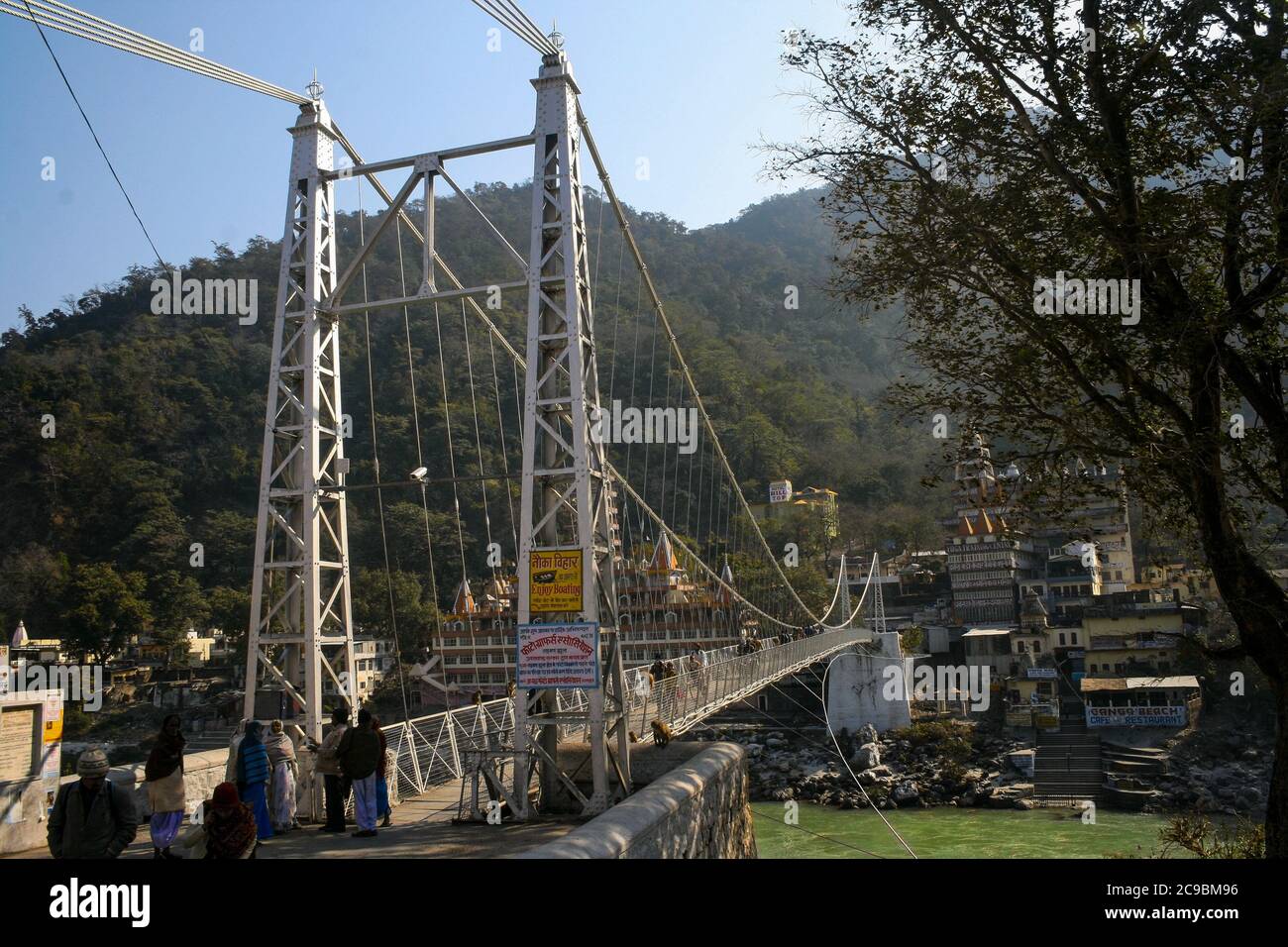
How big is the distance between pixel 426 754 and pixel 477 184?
93.2 meters

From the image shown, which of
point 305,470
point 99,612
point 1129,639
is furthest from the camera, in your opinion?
point 99,612

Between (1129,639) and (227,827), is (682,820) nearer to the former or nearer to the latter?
(227,827)

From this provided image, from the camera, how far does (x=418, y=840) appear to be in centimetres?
Result: 588

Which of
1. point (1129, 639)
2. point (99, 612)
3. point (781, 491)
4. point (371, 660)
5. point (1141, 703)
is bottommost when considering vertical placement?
point (1141, 703)

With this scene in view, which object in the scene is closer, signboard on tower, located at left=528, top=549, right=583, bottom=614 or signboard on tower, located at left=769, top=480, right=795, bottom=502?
signboard on tower, located at left=528, top=549, right=583, bottom=614

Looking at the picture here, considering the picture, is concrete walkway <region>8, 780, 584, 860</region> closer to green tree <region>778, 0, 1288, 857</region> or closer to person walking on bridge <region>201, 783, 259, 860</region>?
person walking on bridge <region>201, 783, 259, 860</region>

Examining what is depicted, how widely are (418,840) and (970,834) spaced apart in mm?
19390

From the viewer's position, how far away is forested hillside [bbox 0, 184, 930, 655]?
3772cm

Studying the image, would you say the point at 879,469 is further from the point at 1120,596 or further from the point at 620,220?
the point at 620,220

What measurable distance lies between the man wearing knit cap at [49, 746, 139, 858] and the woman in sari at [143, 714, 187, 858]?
87 cm

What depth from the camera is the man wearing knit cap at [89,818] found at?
3.66 metres

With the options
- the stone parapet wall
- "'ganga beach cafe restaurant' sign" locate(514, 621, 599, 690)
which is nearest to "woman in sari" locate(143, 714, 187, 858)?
the stone parapet wall

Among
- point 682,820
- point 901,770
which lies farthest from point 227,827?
point 901,770

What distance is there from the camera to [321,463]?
823 cm
